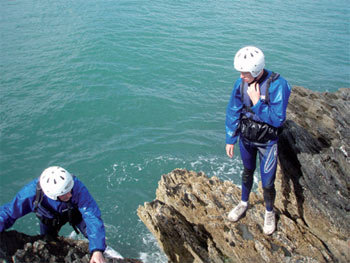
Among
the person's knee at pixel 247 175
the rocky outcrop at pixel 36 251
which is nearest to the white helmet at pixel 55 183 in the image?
the rocky outcrop at pixel 36 251

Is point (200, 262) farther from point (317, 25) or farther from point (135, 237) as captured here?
point (317, 25)

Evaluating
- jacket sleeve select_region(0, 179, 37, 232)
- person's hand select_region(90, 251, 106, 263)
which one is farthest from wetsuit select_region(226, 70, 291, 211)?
jacket sleeve select_region(0, 179, 37, 232)

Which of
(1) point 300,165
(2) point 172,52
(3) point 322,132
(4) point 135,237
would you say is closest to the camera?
(1) point 300,165

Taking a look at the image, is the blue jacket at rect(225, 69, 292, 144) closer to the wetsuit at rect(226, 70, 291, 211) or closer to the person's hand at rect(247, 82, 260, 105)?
the wetsuit at rect(226, 70, 291, 211)

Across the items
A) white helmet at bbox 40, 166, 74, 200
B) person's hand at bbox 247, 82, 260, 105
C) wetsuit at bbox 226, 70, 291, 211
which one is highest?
person's hand at bbox 247, 82, 260, 105

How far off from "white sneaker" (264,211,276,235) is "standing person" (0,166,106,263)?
3.97m

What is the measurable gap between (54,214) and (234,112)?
4825 millimetres

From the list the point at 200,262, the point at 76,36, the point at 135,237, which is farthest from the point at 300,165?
the point at 76,36

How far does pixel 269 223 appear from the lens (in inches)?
303

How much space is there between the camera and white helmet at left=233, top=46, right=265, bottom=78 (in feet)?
21.1

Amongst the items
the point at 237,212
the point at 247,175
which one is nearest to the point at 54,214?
the point at 237,212

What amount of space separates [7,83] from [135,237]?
54.6 ft

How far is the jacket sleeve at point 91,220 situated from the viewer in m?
6.52

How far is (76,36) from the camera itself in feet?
101
